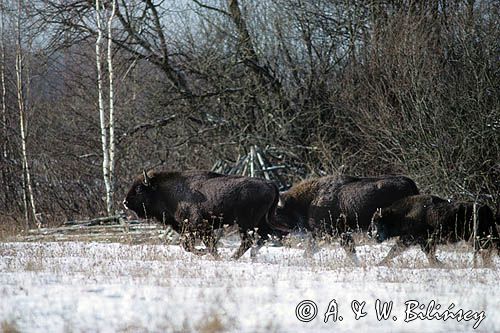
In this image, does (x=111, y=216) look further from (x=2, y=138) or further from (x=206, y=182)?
(x=2, y=138)

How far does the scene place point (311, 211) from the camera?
48.7ft

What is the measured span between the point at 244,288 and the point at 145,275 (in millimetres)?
1688

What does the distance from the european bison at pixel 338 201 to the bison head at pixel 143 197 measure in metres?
2.40

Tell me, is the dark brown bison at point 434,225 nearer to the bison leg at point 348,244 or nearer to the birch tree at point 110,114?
the bison leg at point 348,244

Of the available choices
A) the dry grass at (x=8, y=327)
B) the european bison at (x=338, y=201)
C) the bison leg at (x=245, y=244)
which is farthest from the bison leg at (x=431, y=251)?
the dry grass at (x=8, y=327)

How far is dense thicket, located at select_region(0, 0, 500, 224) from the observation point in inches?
739

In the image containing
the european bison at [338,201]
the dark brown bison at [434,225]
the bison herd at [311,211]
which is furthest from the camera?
the european bison at [338,201]

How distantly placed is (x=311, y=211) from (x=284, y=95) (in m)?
10.0

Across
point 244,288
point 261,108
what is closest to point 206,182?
point 244,288

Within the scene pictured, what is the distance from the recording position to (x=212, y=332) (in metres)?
6.96

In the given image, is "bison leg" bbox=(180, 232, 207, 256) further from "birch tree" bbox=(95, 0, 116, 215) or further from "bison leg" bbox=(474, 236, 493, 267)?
"birch tree" bbox=(95, 0, 116, 215)

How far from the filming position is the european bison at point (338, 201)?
14.5 meters

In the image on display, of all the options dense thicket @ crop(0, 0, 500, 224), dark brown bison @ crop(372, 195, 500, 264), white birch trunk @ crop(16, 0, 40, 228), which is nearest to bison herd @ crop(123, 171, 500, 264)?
dark brown bison @ crop(372, 195, 500, 264)

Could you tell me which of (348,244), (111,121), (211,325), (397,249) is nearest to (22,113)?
(111,121)
